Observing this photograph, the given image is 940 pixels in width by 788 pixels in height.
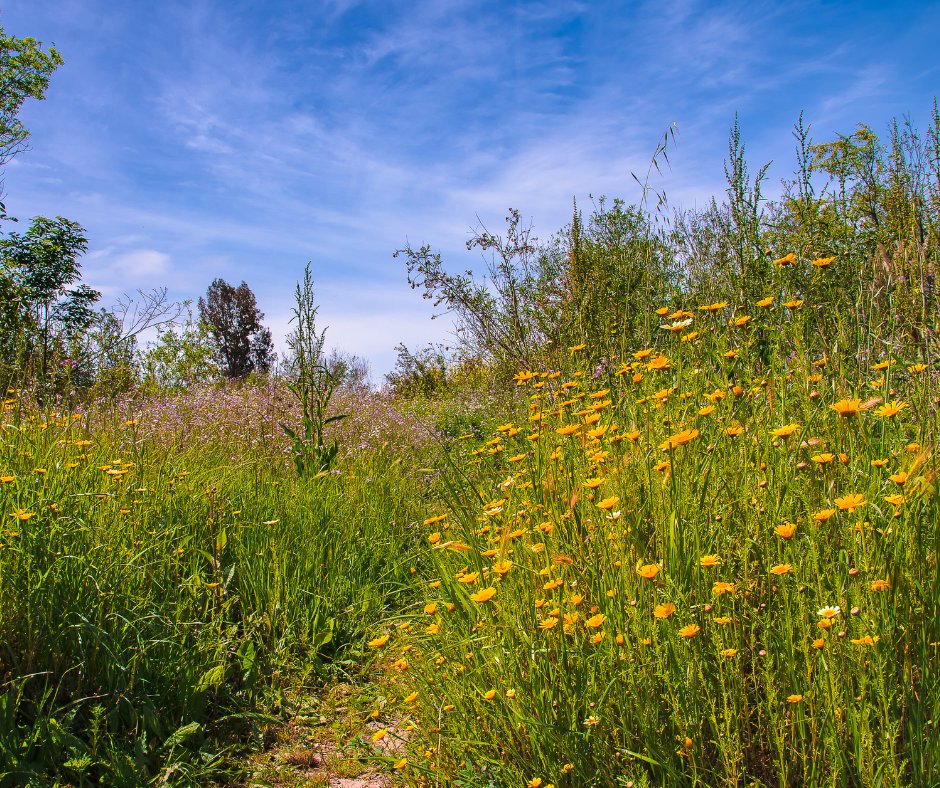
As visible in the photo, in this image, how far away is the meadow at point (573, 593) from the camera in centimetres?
118

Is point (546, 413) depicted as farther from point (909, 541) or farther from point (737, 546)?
point (909, 541)

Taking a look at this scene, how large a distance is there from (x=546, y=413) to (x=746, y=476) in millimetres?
884

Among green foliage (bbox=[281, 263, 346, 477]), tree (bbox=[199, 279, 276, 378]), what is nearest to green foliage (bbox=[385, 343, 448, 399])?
green foliage (bbox=[281, 263, 346, 477])

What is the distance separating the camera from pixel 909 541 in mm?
1354

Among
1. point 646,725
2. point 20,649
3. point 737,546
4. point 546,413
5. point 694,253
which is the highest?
point 694,253

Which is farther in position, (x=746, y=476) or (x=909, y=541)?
(x=746, y=476)

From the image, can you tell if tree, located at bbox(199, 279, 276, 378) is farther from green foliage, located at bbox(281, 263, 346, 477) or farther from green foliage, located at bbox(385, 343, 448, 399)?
green foliage, located at bbox(281, 263, 346, 477)

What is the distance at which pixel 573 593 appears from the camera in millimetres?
1542

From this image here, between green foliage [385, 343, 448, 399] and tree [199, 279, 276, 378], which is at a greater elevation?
tree [199, 279, 276, 378]

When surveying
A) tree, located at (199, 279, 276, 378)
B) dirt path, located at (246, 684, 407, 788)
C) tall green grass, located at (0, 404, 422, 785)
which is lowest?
dirt path, located at (246, 684, 407, 788)

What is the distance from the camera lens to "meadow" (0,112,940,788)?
118 cm

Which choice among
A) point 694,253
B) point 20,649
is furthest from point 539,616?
point 694,253

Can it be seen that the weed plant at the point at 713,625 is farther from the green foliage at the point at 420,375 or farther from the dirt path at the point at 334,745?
the green foliage at the point at 420,375

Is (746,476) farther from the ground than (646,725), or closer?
farther from the ground
